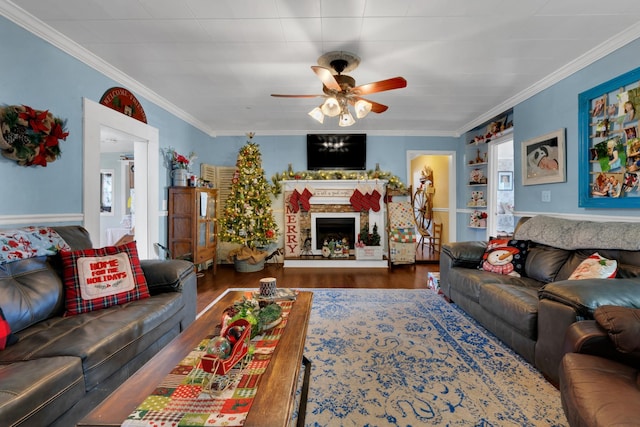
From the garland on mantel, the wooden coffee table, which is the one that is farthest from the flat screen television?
the wooden coffee table

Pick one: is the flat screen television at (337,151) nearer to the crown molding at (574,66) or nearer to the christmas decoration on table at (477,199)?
the christmas decoration on table at (477,199)

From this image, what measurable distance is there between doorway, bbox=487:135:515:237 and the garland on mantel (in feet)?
4.84

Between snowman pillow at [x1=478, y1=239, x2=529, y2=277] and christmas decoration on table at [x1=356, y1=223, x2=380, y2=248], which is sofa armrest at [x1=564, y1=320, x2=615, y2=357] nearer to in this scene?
snowman pillow at [x1=478, y1=239, x2=529, y2=277]

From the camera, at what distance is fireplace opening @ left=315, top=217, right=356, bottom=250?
225 inches

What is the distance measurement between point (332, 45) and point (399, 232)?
361 cm

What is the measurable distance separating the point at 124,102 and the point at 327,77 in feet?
7.85

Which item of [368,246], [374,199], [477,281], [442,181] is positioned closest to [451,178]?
[442,181]

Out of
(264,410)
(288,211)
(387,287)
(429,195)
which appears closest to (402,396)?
(264,410)

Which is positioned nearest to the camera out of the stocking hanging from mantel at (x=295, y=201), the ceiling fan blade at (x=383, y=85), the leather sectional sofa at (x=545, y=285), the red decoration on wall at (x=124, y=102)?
the leather sectional sofa at (x=545, y=285)

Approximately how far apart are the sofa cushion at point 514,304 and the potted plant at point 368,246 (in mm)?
2722

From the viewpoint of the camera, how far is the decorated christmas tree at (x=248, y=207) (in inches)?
200

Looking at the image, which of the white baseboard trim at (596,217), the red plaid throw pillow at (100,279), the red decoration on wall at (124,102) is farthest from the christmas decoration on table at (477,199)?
the red decoration on wall at (124,102)

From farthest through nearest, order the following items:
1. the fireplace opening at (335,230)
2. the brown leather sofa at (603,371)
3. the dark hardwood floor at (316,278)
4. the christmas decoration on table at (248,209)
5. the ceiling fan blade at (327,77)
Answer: the fireplace opening at (335,230) < the christmas decoration on table at (248,209) < the dark hardwood floor at (316,278) < the ceiling fan blade at (327,77) < the brown leather sofa at (603,371)

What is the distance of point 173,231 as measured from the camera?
4.32m
